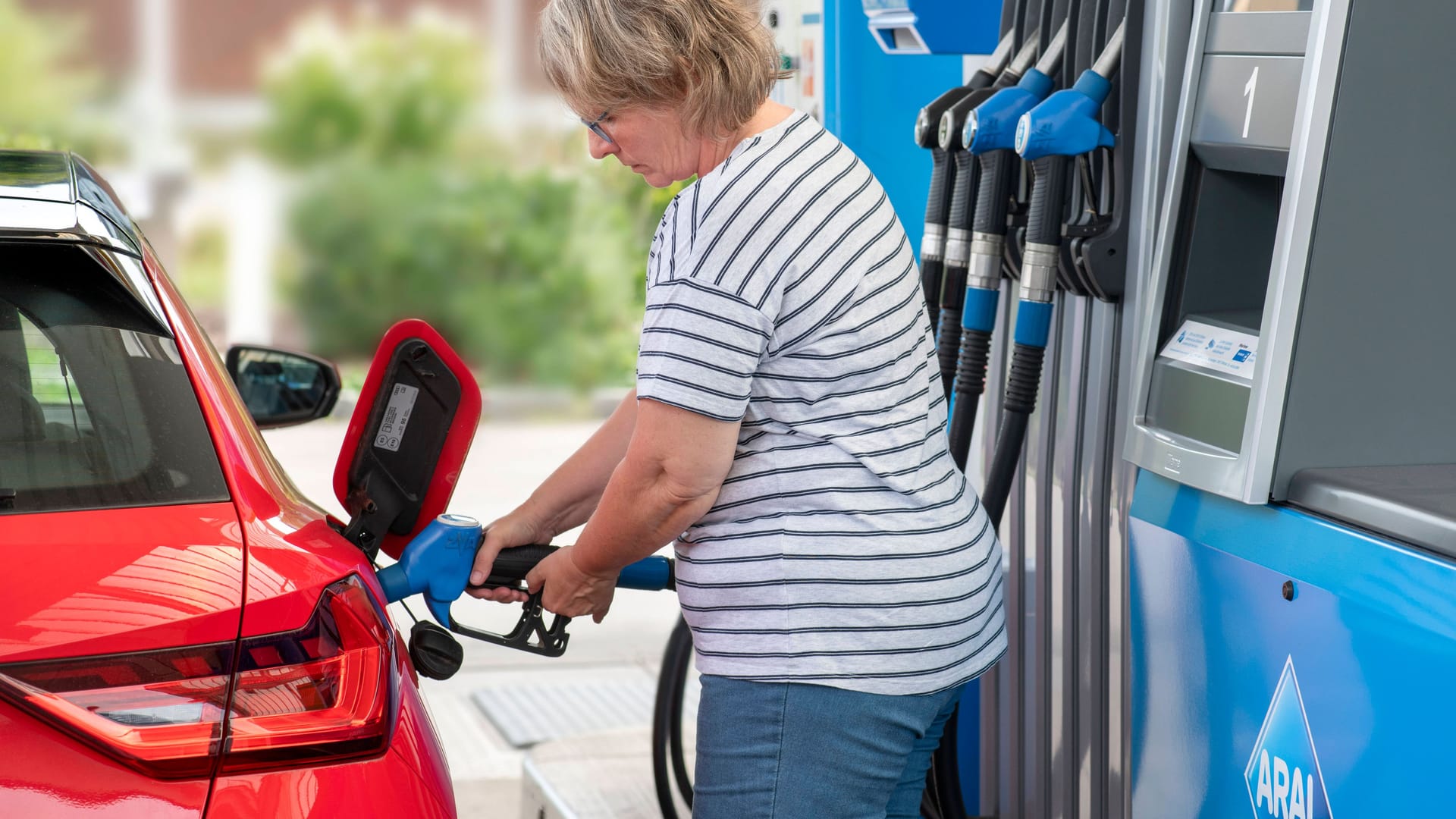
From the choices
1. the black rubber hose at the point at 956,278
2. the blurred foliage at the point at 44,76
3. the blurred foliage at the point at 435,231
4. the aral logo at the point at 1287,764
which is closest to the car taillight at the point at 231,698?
the aral logo at the point at 1287,764

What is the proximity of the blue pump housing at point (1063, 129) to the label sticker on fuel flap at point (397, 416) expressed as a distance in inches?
39.6

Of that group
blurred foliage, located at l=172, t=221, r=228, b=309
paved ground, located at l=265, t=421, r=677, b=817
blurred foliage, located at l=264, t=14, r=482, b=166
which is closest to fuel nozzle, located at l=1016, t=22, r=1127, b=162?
paved ground, located at l=265, t=421, r=677, b=817

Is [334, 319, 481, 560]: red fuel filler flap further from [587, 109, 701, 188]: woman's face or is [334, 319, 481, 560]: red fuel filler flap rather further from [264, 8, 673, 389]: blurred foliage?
[264, 8, 673, 389]: blurred foliage

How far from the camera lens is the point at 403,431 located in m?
1.96

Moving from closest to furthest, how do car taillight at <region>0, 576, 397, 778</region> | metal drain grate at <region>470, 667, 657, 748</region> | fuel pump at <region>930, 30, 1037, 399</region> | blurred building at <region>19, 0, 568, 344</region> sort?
car taillight at <region>0, 576, 397, 778</region> → fuel pump at <region>930, 30, 1037, 399</region> → metal drain grate at <region>470, 667, 657, 748</region> → blurred building at <region>19, 0, 568, 344</region>

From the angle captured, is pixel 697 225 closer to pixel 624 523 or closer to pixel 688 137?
pixel 688 137

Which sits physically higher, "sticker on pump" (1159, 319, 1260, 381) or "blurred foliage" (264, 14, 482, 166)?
"sticker on pump" (1159, 319, 1260, 381)

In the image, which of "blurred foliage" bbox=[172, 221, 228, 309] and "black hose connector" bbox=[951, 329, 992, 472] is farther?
"blurred foliage" bbox=[172, 221, 228, 309]

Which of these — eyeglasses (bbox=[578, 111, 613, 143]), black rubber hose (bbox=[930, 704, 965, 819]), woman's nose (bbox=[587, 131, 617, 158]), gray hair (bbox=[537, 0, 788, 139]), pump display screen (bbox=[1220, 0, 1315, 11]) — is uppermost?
pump display screen (bbox=[1220, 0, 1315, 11])

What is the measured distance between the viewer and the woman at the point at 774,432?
1.61 meters

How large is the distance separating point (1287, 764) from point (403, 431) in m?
1.21

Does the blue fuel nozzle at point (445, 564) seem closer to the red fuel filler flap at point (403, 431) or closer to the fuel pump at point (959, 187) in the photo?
the red fuel filler flap at point (403, 431)

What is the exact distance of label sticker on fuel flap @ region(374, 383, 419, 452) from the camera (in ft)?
6.41

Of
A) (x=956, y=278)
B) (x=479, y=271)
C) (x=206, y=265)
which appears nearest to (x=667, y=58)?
(x=956, y=278)
